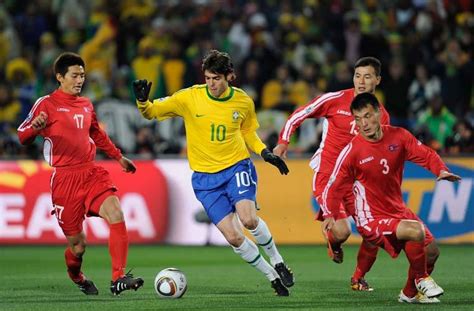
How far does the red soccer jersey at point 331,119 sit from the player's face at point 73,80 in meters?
2.05

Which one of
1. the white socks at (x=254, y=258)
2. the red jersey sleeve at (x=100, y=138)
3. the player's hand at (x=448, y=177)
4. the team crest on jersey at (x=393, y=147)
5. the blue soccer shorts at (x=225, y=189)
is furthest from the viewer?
the red jersey sleeve at (x=100, y=138)

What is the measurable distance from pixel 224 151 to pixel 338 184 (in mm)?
1384

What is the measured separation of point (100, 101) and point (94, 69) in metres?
1.57

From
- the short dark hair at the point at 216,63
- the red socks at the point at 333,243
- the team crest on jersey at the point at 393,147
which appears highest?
the short dark hair at the point at 216,63

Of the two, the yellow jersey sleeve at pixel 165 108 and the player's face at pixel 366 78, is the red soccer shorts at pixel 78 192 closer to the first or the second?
the yellow jersey sleeve at pixel 165 108

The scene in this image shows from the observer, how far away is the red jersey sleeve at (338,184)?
10320mm

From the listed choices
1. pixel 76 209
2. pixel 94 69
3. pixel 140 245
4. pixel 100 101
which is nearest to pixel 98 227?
pixel 140 245

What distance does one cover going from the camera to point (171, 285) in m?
10.9

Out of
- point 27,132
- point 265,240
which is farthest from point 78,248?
point 265,240

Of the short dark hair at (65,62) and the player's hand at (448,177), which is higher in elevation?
the short dark hair at (65,62)

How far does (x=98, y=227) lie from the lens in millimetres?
17938

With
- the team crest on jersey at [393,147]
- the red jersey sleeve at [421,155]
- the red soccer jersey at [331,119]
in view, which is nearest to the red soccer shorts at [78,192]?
the red soccer jersey at [331,119]

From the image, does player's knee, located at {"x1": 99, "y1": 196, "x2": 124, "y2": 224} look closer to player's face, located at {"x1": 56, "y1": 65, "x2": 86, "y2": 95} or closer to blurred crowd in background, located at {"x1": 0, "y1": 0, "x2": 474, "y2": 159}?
player's face, located at {"x1": 56, "y1": 65, "x2": 86, "y2": 95}

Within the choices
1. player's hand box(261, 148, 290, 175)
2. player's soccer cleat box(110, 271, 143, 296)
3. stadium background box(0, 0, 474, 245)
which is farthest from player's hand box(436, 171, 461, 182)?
stadium background box(0, 0, 474, 245)
